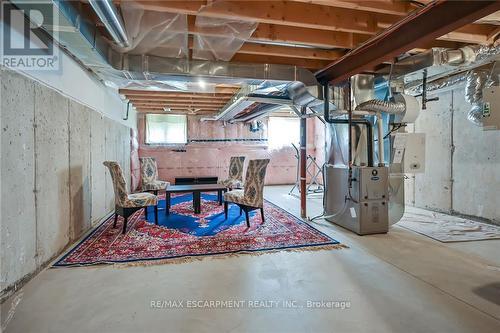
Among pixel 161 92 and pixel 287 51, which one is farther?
pixel 161 92

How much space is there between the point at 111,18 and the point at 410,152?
3.69m

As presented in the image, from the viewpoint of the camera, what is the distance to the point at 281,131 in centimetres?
845

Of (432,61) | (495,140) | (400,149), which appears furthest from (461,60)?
(495,140)

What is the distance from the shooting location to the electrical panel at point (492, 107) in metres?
2.94

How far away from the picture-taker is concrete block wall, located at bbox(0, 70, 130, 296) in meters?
1.89

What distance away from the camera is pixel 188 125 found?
7742mm

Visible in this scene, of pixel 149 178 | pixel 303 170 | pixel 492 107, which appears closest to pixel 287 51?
pixel 303 170

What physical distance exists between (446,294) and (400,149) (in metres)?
2.09

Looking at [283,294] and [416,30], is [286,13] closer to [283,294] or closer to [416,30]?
[416,30]

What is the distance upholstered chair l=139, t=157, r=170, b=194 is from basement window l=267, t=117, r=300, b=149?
3835mm

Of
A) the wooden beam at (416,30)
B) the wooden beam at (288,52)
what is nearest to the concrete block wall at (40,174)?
the wooden beam at (288,52)

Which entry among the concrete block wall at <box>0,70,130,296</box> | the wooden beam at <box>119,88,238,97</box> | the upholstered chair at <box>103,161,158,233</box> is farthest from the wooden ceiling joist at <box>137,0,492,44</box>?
the wooden beam at <box>119,88,238,97</box>

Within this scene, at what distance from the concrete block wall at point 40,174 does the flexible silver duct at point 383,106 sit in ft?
11.2

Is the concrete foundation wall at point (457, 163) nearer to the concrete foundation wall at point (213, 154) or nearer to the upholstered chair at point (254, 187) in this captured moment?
the upholstered chair at point (254, 187)
